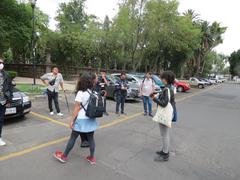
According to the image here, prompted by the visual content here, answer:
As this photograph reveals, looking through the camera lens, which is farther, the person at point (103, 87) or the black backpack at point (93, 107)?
the person at point (103, 87)

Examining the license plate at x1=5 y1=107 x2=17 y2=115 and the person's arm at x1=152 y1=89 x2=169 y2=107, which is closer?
the person's arm at x1=152 y1=89 x2=169 y2=107

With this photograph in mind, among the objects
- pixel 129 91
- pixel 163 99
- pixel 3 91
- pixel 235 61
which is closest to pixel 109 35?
pixel 129 91

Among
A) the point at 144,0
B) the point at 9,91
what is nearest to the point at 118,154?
Result: the point at 9,91

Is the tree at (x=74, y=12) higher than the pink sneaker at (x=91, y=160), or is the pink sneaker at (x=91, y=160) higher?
the tree at (x=74, y=12)

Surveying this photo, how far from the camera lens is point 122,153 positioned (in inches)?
153

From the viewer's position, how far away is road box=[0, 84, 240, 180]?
10.1ft

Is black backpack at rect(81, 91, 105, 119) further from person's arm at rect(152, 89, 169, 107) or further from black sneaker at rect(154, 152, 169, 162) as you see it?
black sneaker at rect(154, 152, 169, 162)

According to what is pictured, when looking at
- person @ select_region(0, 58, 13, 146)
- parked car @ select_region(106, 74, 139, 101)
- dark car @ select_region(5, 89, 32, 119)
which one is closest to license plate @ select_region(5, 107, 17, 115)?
dark car @ select_region(5, 89, 32, 119)

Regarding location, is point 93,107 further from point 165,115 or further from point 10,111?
point 10,111

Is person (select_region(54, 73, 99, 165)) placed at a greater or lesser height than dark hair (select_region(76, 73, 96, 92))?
lesser

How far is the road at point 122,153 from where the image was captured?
3086mm

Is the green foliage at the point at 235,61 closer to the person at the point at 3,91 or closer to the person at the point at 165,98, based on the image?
the person at the point at 165,98

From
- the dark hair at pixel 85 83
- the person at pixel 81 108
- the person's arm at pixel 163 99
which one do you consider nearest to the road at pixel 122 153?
the person at pixel 81 108

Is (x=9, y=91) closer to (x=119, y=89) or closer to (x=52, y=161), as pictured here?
(x=52, y=161)
